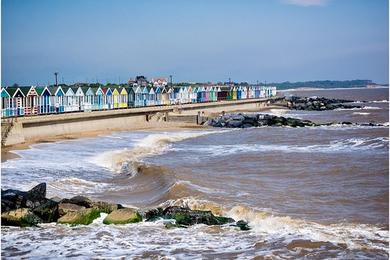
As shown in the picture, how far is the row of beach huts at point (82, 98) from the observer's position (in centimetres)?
3466

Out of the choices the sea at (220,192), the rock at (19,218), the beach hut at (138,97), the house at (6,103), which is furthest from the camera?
the beach hut at (138,97)

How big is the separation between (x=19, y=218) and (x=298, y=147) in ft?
69.5

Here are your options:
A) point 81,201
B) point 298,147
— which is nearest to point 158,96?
point 298,147

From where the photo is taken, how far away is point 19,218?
12.7 m

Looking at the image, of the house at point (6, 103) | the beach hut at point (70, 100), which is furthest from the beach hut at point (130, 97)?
the house at point (6, 103)

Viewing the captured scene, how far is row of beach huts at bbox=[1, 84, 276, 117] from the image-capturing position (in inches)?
1364

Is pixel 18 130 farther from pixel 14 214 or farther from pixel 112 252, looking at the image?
pixel 112 252

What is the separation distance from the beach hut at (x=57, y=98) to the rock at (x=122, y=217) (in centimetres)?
2741

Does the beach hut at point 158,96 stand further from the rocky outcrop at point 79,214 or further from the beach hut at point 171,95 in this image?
the rocky outcrop at point 79,214

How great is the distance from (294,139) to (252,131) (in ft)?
24.8

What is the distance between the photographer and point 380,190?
17.9 meters

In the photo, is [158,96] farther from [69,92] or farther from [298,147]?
[298,147]

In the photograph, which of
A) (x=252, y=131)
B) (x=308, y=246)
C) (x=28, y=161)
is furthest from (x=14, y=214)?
(x=252, y=131)

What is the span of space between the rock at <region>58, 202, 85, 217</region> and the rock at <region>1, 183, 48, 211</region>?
1.52 ft
